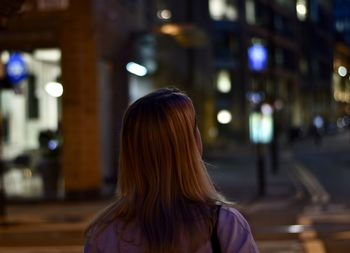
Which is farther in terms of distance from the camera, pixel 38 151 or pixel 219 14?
pixel 219 14

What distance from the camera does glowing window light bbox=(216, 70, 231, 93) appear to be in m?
65.3

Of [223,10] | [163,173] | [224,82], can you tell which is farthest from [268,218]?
[224,82]

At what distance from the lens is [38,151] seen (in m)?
22.2

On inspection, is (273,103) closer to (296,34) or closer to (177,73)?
(177,73)

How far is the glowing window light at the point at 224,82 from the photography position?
65.3 m

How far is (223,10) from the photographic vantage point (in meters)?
64.2

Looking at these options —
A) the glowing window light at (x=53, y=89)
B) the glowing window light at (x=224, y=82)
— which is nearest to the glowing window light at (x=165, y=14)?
the glowing window light at (x=53, y=89)

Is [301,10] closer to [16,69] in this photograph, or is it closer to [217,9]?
[217,9]

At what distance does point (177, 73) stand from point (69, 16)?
1731 cm

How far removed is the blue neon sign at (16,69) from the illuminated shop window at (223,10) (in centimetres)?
4249

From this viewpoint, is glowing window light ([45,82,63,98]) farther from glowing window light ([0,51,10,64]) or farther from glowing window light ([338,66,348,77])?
glowing window light ([338,66,348,77])

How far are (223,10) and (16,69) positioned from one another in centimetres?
4467

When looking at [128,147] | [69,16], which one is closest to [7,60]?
[69,16]

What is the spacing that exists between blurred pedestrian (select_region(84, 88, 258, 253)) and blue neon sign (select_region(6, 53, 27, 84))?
62.0 ft
